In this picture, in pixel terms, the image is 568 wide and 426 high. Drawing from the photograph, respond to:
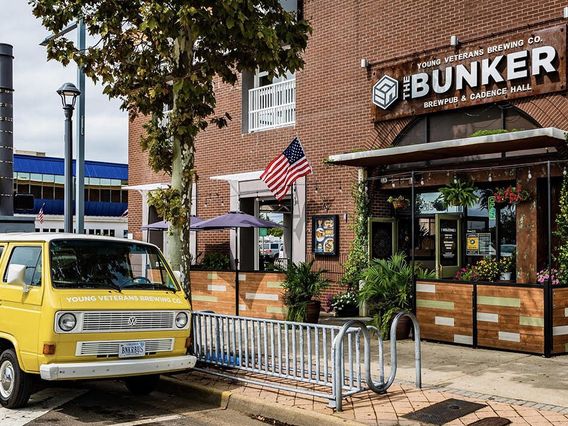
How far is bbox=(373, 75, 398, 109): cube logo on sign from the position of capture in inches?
577

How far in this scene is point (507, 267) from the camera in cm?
1259

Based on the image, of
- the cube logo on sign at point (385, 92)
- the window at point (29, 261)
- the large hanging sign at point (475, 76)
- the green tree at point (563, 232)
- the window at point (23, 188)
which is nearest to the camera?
the window at point (29, 261)

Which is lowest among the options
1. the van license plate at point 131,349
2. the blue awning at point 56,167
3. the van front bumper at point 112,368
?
the van front bumper at point 112,368

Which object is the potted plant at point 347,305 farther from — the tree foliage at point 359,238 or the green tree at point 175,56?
the green tree at point 175,56

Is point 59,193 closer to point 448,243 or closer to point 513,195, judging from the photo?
point 448,243

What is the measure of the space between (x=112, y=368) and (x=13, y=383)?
120 cm

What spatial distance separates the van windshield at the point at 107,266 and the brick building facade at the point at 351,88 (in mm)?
6819

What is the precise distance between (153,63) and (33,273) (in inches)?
159

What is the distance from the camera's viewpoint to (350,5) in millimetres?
15945

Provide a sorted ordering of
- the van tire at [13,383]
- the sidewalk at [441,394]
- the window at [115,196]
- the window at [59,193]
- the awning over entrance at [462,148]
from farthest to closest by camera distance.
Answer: the window at [115,196] < the window at [59,193] < the awning over entrance at [462,148] < the van tire at [13,383] < the sidewalk at [441,394]

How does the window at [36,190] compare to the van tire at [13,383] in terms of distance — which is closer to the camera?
the van tire at [13,383]

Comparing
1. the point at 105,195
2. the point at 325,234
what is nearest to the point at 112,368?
the point at 325,234

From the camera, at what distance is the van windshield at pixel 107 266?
7.77 metres

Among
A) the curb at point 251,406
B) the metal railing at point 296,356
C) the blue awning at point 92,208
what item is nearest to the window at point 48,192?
the blue awning at point 92,208
